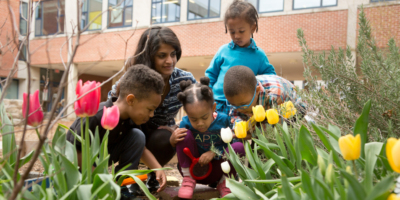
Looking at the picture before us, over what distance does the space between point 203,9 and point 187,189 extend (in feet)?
41.5

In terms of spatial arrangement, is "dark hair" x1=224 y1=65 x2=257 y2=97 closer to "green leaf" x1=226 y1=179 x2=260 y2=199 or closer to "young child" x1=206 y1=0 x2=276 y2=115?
"young child" x1=206 y1=0 x2=276 y2=115

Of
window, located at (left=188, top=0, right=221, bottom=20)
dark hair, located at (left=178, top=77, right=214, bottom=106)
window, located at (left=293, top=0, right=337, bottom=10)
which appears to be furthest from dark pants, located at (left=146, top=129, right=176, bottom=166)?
Result: window, located at (left=188, top=0, right=221, bottom=20)

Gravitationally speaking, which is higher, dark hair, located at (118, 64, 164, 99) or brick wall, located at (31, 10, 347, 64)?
brick wall, located at (31, 10, 347, 64)

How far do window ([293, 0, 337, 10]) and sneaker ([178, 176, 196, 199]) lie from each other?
1111 centimetres

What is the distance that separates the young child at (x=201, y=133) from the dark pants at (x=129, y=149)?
30 cm

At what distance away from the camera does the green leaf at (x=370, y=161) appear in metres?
0.88

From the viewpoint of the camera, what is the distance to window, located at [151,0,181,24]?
14469 mm

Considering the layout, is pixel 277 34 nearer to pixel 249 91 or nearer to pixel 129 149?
pixel 249 91

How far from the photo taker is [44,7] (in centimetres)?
1775

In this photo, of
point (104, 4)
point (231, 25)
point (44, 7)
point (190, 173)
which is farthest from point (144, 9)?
point (190, 173)

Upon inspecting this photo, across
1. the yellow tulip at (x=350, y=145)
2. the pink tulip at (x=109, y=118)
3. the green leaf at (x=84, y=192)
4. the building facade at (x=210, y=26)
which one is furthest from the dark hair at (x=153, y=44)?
the building facade at (x=210, y=26)

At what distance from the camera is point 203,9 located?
13797mm

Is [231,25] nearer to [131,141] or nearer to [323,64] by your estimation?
[323,64]

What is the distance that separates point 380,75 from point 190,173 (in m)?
1.30
